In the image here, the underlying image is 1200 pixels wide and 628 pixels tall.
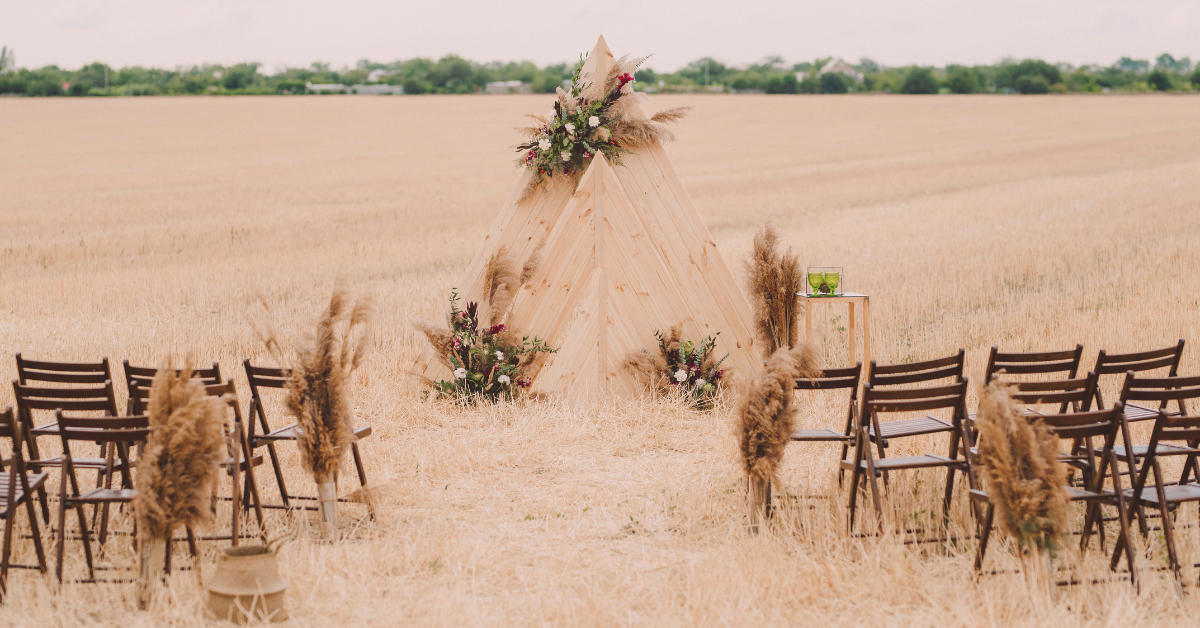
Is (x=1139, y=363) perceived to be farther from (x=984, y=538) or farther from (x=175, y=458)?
(x=175, y=458)

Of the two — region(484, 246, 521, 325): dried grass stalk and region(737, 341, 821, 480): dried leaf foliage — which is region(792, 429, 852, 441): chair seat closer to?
region(737, 341, 821, 480): dried leaf foliage

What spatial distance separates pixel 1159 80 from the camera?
71.8m

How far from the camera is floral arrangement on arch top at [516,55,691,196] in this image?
9.19m

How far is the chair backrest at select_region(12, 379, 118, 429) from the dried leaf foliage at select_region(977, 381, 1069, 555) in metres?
4.41

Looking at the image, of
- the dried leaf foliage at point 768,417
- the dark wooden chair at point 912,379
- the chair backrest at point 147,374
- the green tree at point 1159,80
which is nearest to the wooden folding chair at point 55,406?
the chair backrest at point 147,374

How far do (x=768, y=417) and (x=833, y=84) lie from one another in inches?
2537

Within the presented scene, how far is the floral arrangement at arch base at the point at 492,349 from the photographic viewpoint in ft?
28.8

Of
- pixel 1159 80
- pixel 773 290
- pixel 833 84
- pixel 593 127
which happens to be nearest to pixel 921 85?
pixel 833 84

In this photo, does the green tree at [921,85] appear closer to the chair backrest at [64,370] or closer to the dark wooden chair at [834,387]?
the dark wooden chair at [834,387]

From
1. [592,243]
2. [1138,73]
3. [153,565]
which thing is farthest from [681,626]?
[1138,73]

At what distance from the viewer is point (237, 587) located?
4602mm

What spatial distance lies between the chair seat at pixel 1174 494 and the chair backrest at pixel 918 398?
37.8 inches

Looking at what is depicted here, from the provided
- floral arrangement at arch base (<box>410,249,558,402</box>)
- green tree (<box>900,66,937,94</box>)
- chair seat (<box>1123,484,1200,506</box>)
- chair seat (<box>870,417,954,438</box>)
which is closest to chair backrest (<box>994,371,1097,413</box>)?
chair seat (<box>870,417,954,438</box>)

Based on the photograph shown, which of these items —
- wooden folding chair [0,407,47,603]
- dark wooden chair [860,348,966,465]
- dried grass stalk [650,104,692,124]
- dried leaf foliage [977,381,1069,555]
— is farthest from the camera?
dried grass stalk [650,104,692,124]
